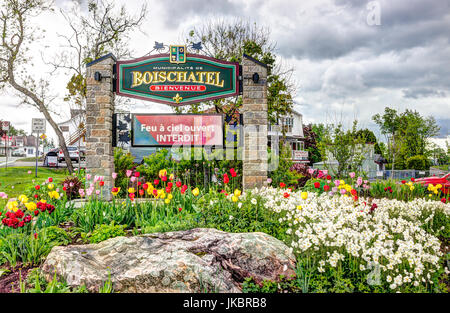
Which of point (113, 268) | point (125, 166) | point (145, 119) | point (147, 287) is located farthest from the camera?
point (125, 166)

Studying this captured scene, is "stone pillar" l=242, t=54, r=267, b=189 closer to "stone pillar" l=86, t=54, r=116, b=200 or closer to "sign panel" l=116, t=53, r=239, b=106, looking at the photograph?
"sign panel" l=116, t=53, r=239, b=106

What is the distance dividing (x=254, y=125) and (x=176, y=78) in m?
2.62

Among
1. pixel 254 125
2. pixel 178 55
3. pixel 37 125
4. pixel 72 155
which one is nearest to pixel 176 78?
pixel 178 55

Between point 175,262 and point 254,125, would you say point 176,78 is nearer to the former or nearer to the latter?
point 254,125

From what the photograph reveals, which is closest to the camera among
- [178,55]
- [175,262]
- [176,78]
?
[175,262]

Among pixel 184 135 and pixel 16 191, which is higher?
pixel 184 135

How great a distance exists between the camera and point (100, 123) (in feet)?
28.5

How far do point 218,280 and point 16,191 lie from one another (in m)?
12.2

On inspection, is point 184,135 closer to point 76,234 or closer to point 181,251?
point 76,234

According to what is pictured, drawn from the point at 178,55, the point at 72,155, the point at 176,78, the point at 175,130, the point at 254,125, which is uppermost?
the point at 178,55

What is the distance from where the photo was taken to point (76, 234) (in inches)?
196

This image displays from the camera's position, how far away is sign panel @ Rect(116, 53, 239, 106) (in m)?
8.93

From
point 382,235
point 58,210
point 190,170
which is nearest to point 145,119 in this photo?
point 190,170

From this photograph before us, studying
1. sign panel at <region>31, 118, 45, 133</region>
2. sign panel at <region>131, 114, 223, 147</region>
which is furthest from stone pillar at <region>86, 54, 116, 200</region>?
sign panel at <region>31, 118, 45, 133</region>
